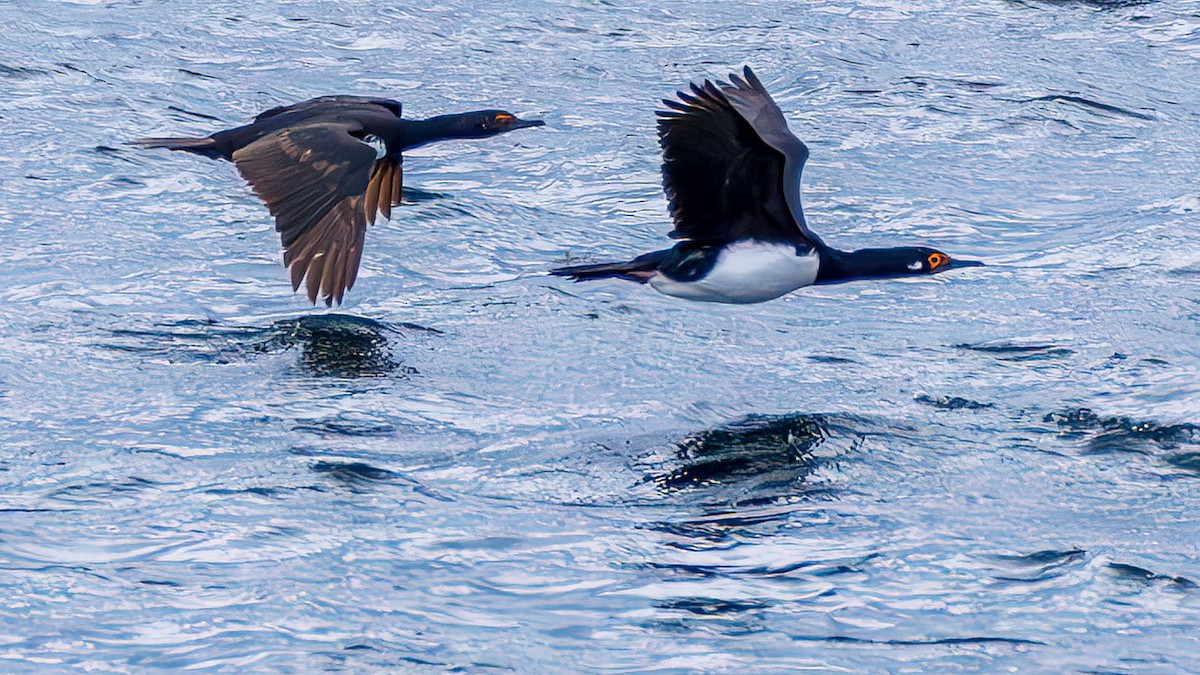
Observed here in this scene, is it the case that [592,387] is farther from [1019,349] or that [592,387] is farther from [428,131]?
[428,131]

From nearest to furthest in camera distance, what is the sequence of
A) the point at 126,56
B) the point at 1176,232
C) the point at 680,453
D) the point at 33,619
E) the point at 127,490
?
the point at 33,619, the point at 127,490, the point at 680,453, the point at 1176,232, the point at 126,56

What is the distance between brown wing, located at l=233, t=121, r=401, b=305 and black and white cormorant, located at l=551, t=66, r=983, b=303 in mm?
970

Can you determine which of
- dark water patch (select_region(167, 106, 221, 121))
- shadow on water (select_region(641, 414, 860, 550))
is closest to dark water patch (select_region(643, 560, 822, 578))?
shadow on water (select_region(641, 414, 860, 550))

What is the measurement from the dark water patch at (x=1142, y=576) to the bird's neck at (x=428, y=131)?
4.86 metres

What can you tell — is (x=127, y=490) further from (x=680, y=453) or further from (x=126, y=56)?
(x=126, y=56)

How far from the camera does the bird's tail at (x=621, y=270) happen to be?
24.6ft

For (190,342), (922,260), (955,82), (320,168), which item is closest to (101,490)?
(190,342)

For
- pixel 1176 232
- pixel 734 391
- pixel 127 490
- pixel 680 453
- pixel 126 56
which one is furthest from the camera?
pixel 126 56

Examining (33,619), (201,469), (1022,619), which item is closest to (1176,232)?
(1022,619)

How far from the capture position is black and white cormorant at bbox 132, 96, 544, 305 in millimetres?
7832

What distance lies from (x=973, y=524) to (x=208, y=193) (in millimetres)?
5487

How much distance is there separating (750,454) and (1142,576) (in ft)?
5.21

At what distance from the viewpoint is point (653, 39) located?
13336mm

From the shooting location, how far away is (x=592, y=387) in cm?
753
